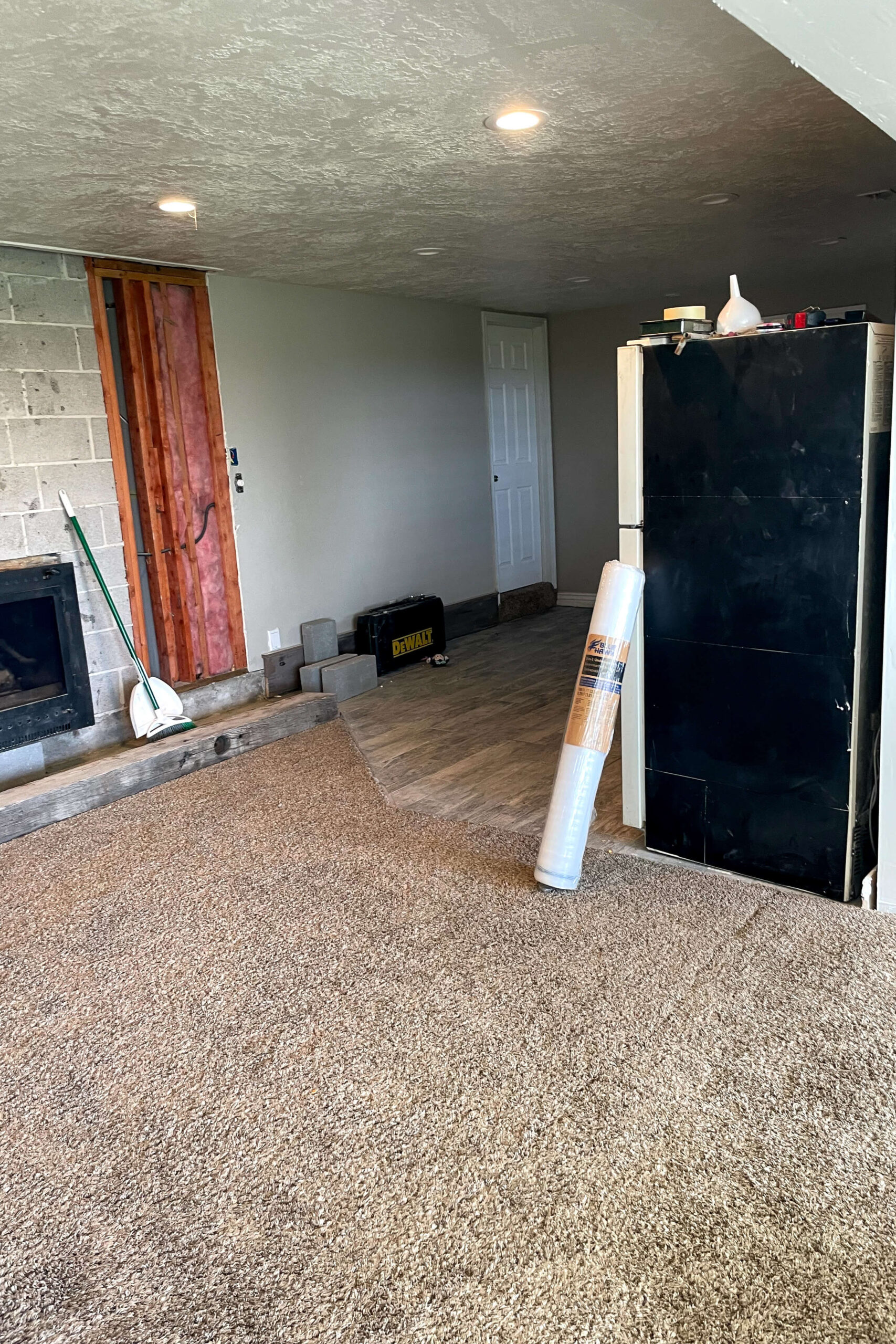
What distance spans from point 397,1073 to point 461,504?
18.2 feet

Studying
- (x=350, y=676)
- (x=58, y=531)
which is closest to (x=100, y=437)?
(x=58, y=531)

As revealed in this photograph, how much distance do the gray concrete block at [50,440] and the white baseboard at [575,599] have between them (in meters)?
4.82

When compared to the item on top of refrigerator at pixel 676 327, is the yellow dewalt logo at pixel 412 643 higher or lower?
lower

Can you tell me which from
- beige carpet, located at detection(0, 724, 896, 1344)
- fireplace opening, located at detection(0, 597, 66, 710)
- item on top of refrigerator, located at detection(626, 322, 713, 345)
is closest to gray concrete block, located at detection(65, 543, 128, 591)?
fireplace opening, located at detection(0, 597, 66, 710)

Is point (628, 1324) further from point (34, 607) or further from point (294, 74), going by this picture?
point (34, 607)

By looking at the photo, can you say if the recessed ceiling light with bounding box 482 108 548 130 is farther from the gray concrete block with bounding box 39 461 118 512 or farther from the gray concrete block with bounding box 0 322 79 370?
the gray concrete block with bounding box 39 461 118 512

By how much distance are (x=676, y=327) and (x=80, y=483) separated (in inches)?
113

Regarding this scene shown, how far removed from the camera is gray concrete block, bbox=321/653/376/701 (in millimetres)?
5762

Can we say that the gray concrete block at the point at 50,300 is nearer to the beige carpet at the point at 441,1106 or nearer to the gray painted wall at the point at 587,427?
the beige carpet at the point at 441,1106

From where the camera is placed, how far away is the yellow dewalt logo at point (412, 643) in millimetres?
6484

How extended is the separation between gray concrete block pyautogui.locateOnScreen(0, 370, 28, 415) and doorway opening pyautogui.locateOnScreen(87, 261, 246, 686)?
1.47 ft

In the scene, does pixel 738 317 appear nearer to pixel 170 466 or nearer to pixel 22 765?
pixel 170 466

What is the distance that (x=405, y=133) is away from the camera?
2967mm

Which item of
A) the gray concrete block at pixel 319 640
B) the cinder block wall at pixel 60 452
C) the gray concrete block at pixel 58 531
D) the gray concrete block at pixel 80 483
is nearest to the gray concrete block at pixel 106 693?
the cinder block wall at pixel 60 452
